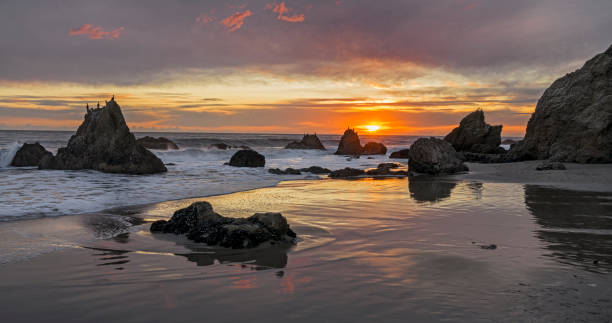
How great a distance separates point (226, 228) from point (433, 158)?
1450 centimetres

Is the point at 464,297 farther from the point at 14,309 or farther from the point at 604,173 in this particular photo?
the point at 604,173

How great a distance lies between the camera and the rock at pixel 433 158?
1817cm

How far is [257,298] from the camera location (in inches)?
140

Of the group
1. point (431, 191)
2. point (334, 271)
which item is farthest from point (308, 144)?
point (334, 271)

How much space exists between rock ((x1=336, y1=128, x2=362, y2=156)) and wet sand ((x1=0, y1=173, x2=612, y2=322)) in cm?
3984

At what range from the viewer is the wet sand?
130 inches

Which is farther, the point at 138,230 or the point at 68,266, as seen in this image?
the point at 138,230

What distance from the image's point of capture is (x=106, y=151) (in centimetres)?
1731

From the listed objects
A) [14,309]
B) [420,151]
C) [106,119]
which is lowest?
[14,309]

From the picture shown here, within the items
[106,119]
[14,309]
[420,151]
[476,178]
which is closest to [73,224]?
[14,309]

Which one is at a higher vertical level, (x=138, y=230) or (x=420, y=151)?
(x=420, y=151)

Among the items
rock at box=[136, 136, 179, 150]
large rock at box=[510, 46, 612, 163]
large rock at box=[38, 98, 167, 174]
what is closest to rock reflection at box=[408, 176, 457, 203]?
large rock at box=[510, 46, 612, 163]

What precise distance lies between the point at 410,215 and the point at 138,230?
5135mm

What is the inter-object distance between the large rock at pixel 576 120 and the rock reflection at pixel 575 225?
9.26 meters
